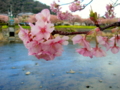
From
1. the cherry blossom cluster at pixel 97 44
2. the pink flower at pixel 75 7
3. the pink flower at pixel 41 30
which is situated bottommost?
the cherry blossom cluster at pixel 97 44

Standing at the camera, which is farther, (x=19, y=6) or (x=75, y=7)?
(x=19, y=6)

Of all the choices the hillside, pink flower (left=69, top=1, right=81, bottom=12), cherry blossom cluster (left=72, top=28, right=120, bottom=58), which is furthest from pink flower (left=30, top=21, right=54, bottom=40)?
the hillside

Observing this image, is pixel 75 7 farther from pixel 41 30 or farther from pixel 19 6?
pixel 19 6

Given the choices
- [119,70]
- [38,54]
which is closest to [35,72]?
[119,70]

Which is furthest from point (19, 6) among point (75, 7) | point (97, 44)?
point (97, 44)

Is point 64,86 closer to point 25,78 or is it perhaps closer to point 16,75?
point 25,78

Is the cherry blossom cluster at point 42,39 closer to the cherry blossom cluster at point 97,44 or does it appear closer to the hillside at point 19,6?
the cherry blossom cluster at point 97,44

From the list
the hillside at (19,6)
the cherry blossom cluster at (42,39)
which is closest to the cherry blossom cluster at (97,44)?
the cherry blossom cluster at (42,39)

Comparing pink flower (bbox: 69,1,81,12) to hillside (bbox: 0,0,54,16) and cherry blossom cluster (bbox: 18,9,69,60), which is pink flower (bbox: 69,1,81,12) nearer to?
cherry blossom cluster (bbox: 18,9,69,60)
